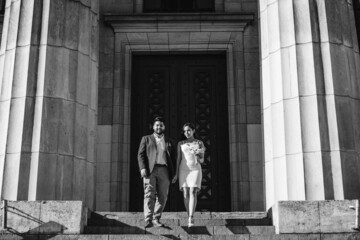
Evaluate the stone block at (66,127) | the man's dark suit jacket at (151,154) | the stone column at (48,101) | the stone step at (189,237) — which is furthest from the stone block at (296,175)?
the stone block at (66,127)

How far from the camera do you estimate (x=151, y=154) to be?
37.3ft

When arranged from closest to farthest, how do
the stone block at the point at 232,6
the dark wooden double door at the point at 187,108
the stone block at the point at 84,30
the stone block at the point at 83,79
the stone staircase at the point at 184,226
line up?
the stone staircase at the point at 184,226 < the stone block at the point at 83,79 < the stone block at the point at 84,30 < the dark wooden double door at the point at 187,108 < the stone block at the point at 232,6

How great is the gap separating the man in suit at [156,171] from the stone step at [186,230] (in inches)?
5.7

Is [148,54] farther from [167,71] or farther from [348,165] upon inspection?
[348,165]

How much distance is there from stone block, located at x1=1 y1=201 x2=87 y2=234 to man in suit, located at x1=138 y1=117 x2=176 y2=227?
1.30m

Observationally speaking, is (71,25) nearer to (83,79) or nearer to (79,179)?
(83,79)

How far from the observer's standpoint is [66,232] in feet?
35.9

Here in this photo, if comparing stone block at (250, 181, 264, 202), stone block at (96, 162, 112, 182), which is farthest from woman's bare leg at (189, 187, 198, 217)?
stone block at (96, 162, 112, 182)

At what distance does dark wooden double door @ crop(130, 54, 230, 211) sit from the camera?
16.5 m

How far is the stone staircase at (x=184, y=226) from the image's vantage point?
1059 centimetres

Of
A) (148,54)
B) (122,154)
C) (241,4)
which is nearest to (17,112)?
Answer: (122,154)

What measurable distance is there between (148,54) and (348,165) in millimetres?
7774

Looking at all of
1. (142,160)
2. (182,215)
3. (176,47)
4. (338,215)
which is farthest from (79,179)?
(176,47)

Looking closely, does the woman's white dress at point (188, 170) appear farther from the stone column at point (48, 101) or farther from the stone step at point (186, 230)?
the stone column at point (48, 101)
